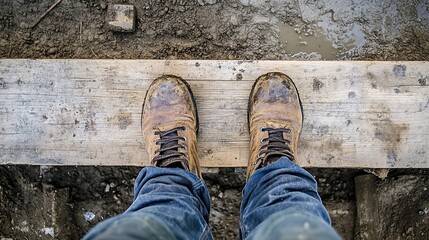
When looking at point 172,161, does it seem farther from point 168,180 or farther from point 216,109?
point 216,109

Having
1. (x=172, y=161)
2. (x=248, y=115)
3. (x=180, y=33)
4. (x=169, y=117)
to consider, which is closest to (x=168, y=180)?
(x=172, y=161)

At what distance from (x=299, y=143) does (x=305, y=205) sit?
1.68ft

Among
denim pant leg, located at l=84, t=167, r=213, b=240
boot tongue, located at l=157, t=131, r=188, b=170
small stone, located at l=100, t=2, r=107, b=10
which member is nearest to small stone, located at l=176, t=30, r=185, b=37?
small stone, located at l=100, t=2, r=107, b=10

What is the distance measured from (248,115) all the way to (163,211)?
0.64m

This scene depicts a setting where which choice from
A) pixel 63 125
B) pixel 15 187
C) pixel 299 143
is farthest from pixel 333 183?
pixel 15 187

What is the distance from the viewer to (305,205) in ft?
4.57

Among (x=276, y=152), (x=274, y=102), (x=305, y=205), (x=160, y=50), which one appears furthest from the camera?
(x=160, y=50)

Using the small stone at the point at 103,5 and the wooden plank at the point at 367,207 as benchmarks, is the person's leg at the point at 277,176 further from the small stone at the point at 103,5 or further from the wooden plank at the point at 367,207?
the small stone at the point at 103,5

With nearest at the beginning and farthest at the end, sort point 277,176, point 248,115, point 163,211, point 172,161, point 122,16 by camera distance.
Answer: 1. point 163,211
2. point 277,176
3. point 172,161
4. point 248,115
5. point 122,16

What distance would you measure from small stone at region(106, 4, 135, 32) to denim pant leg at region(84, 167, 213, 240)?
2.58ft

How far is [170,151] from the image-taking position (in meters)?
1.76

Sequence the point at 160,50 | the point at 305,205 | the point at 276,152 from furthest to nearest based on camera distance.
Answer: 1. the point at 160,50
2. the point at 276,152
3. the point at 305,205

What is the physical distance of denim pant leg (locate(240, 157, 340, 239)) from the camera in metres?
1.11

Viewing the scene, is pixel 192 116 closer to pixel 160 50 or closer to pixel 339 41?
pixel 160 50
